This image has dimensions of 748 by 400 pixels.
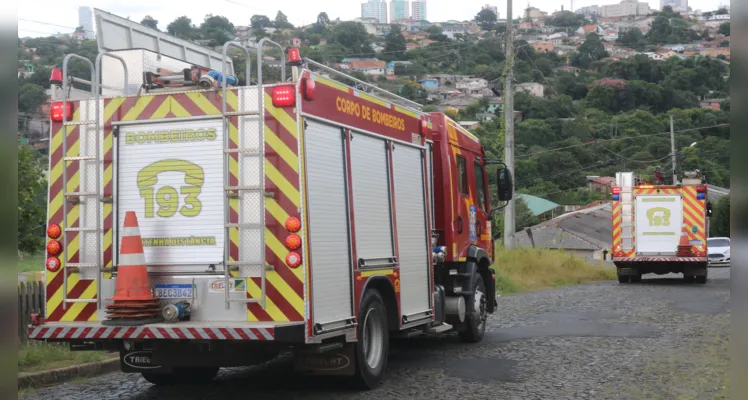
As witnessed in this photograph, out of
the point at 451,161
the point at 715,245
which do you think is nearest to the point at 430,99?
the point at 715,245

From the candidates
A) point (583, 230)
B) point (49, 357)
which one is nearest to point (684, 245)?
point (49, 357)

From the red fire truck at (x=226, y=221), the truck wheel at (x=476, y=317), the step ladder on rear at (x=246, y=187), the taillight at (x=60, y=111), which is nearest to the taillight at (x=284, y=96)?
the red fire truck at (x=226, y=221)

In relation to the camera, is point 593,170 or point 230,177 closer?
point 230,177

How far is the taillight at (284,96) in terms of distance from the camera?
23.8 ft

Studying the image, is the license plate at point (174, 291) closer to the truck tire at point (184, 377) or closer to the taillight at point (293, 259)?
the taillight at point (293, 259)

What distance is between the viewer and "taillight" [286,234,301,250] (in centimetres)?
715

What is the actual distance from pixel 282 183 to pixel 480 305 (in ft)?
18.8

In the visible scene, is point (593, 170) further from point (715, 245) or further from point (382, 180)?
point (382, 180)

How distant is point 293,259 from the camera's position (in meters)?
7.14

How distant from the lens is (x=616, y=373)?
9.51 metres

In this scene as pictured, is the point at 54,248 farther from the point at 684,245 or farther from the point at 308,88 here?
the point at 684,245

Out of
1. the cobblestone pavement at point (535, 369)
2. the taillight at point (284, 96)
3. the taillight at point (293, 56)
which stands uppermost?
the taillight at point (293, 56)

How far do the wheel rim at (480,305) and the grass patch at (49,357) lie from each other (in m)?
4.85

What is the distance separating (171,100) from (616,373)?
18.1 ft
